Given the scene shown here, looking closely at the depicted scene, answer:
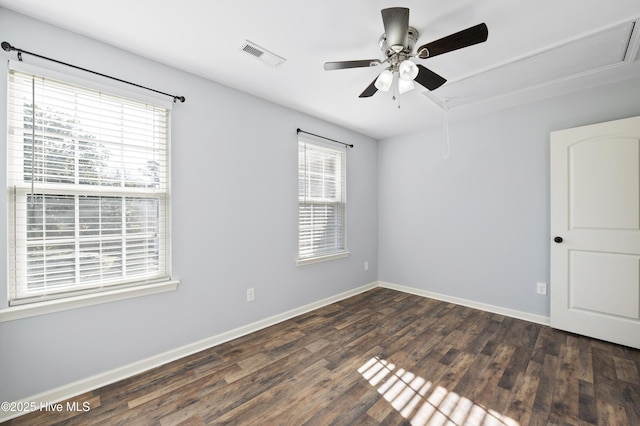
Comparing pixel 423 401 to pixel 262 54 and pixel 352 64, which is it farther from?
pixel 262 54

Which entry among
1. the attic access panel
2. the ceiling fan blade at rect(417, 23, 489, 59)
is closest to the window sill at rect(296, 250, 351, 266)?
the attic access panel

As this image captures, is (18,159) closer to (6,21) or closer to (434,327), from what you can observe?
(6,21)

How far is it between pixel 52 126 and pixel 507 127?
169 inches

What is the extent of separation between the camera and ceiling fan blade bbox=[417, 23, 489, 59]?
1470 mm

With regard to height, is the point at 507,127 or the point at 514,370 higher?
the point at 507,127

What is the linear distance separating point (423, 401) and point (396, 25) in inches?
92.8

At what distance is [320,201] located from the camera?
3.66m

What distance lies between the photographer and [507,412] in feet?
5.63

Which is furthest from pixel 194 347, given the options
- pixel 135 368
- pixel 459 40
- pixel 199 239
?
pixel 459 40

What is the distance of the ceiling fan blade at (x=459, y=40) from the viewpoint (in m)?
1.47

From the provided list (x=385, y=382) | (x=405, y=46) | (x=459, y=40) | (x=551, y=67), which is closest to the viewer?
(x=459, y=40)

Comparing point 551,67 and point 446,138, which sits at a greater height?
point 551,67

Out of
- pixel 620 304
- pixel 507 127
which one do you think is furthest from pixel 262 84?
pixel 620 304

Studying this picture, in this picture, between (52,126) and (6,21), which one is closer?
(6,21)
